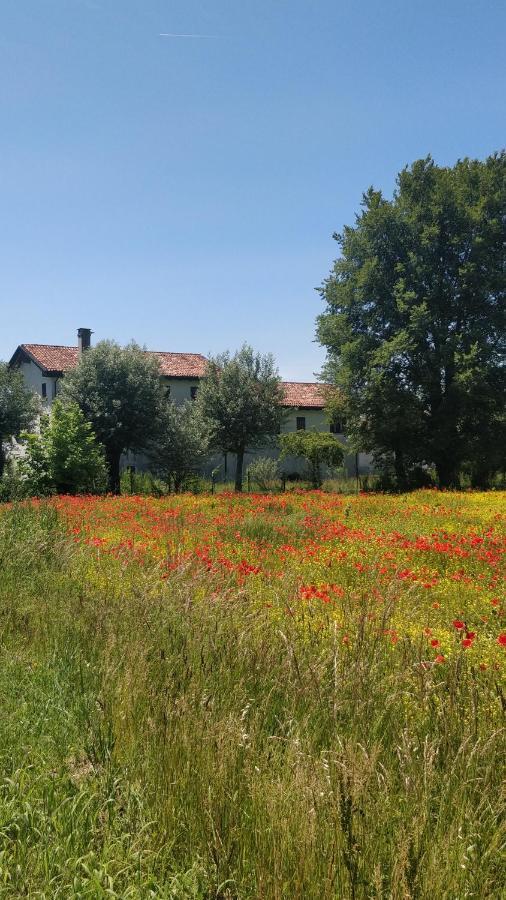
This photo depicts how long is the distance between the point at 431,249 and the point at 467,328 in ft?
12.4

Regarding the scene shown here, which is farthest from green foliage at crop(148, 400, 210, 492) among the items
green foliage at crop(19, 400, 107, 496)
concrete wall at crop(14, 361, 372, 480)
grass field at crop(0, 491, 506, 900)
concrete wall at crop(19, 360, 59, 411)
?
grass field at crop(0, 491, 506, 900)

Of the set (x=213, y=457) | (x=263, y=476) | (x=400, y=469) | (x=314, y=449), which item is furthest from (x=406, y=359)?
(x=213, y=457)

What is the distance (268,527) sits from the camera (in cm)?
1228

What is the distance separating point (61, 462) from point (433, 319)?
638 inches

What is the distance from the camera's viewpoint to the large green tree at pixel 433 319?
2889 centimetres

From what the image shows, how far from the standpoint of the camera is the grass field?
2.30 meters

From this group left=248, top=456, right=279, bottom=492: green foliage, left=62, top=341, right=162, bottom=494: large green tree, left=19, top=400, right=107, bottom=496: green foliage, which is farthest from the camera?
left=248, top=456, right=279, bottom=492: green foliage

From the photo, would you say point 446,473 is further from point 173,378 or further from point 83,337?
point 83,337

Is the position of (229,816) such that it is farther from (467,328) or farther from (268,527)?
(467,328)

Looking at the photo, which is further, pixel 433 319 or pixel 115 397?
pixel 115 397

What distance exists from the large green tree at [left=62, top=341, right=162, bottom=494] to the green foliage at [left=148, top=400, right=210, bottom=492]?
1.67ft

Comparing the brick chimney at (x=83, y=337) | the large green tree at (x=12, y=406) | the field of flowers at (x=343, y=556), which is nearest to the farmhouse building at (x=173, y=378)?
the brick chimney at (x=83, y=337)

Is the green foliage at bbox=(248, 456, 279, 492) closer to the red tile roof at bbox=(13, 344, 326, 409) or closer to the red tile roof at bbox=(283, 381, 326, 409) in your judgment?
the red tile roof at bbox=(13, 344, 326, 409)

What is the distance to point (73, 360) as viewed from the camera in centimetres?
3934
